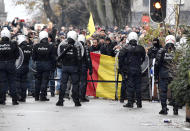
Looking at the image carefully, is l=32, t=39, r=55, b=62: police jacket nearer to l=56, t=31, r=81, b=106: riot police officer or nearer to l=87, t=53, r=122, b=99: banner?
l=56, t=31, r=81, b=106: riot police officer

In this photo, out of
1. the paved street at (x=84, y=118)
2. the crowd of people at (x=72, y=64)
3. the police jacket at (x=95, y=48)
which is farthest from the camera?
the police jacket at (x=95, y=48)

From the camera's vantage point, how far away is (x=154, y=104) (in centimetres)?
2092

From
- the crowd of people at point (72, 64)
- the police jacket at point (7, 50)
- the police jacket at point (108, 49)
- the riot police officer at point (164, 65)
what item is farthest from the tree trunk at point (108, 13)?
the riot police officer at point (164, 65)

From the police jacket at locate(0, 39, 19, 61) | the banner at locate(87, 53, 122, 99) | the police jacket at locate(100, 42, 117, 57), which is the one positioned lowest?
the banner at locate(87, 53, 122, 99)

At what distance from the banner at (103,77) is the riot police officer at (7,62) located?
12.5ft

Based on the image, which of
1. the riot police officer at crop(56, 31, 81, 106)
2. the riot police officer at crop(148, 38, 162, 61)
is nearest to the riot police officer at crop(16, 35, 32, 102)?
the riot police officer at crop(56, 31, 81, 106)

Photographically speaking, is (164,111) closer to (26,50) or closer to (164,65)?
(164,65)

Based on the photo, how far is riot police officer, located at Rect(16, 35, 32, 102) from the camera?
20.6m

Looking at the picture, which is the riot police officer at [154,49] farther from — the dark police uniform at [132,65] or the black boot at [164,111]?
the black boot at [164,111]

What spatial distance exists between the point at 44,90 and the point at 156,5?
4099mm

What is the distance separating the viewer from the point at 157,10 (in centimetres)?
2167

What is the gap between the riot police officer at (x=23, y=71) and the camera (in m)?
20.6

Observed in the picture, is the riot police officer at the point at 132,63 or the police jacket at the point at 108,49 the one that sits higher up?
the police jacket at the point at 108,49

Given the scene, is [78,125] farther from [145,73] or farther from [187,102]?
[145,73]
